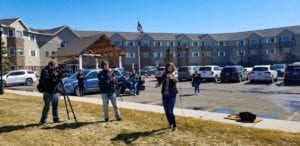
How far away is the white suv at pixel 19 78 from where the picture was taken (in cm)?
2969

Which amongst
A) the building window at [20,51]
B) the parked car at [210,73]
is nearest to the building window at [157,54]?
the building window at [20,51]

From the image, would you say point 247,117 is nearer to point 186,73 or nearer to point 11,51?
point 186,73

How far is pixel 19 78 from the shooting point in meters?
30.5

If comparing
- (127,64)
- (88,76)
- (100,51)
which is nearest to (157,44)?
(127,64)

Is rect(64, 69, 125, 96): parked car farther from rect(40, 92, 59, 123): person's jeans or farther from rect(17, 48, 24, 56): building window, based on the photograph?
rect(17, 48, 24, 56): building window

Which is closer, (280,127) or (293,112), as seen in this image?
(280,127)

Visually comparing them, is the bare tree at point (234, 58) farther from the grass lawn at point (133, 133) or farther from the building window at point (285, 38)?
the grass lawn at point (133, 133)

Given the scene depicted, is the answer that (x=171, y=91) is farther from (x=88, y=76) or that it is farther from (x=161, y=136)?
Result: (x=88, y=76)

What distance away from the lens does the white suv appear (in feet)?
97.4

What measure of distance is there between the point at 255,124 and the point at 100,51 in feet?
86.7

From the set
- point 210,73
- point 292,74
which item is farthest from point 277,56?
point 292,74

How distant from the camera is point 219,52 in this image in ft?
270

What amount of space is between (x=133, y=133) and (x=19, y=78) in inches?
1007

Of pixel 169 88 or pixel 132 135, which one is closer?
pixel 132 135
